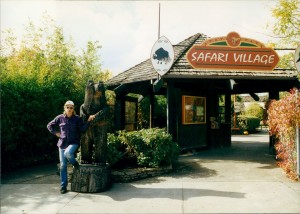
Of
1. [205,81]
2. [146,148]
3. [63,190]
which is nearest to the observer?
[63,190]

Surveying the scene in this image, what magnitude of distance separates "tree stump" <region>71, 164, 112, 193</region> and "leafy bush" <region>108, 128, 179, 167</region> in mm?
1221

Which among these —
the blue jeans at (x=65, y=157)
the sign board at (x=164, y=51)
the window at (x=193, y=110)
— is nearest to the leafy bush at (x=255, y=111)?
the window at (x=193, y=110)

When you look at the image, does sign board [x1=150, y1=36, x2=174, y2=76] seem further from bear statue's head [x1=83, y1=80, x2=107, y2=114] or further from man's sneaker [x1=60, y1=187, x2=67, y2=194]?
man's sneaker [x1=60, y1=187, x2=67, y2=194]

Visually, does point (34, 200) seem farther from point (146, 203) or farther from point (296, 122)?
point (296, 122)

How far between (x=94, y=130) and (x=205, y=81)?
503 cm

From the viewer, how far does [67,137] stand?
19.8ft

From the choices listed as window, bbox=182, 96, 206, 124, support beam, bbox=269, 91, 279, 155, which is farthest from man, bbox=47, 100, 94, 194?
support beam, bbox=269, 91, 279, 155

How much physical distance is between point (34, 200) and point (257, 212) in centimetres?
413

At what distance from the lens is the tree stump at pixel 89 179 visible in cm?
593

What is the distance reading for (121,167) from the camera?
768 cm

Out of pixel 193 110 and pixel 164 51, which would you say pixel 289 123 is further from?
pixel 193 110

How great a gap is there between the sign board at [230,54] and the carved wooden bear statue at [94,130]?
136 inches

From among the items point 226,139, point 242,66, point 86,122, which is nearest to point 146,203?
point 86,122

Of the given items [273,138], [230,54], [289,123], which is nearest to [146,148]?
[289,123]
